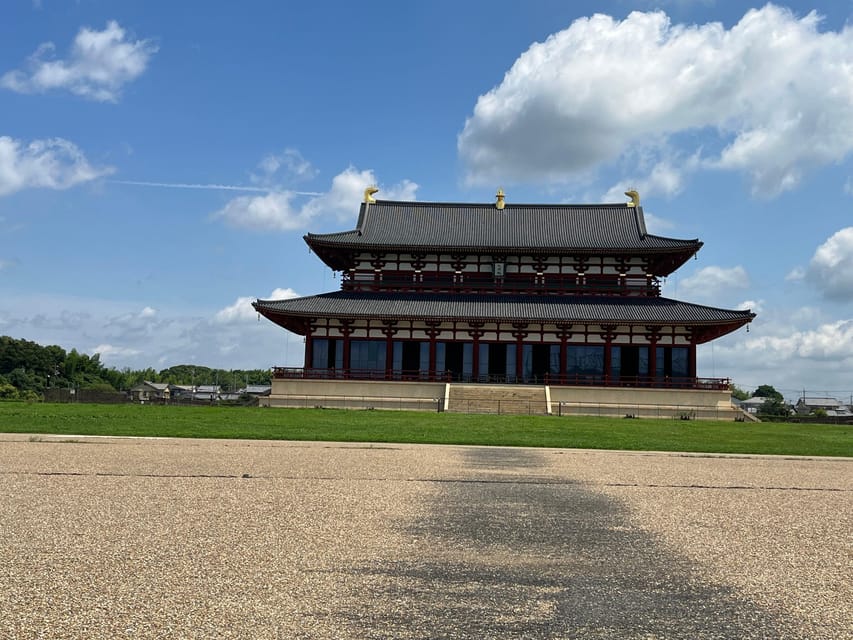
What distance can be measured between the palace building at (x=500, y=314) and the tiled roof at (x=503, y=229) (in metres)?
0.16

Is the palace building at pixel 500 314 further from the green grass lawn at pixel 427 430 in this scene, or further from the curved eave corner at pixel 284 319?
the green grass lawn at pixel 427 430

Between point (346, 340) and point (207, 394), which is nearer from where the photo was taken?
point (346, 340)

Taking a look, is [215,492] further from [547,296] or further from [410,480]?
[547,296]

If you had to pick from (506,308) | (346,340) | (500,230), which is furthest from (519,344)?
(346,340)

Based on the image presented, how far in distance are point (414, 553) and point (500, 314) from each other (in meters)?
36.5

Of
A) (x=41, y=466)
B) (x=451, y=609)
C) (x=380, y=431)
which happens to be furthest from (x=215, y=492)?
(x=380, y=431)

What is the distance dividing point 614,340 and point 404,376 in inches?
537

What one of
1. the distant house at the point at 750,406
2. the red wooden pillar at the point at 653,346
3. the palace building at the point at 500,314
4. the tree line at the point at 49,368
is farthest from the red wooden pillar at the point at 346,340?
the tree line at the point at 49,368

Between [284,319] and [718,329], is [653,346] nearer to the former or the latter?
[718,329]

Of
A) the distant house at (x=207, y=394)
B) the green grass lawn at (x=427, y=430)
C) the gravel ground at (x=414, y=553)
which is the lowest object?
the distant house at (x=207, y=394)

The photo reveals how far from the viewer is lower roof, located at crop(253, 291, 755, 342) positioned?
139ft

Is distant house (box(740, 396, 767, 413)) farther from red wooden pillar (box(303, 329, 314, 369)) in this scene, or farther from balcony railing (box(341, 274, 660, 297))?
red wooden pillar (box(303, 329, 314, 369))

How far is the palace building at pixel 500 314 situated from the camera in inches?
1706

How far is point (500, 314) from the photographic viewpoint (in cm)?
4350
